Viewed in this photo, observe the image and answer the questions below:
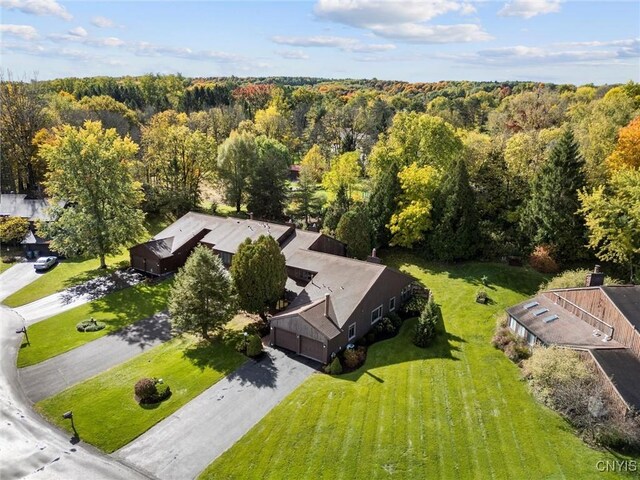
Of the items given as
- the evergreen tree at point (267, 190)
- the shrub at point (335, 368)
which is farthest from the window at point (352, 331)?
the evergreen tree at point (267, 190)

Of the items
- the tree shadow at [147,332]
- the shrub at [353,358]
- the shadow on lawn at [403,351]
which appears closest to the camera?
the shadow on lawn at [403,351]

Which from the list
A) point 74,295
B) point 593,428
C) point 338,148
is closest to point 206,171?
point 74,295

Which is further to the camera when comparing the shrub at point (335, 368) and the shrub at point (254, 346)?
the shrub at point (254, 346)

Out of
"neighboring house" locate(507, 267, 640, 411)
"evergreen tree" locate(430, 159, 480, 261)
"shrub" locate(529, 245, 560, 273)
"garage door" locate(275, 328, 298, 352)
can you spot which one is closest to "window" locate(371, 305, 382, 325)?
"garage door" locate(275, 328, 298, 352)

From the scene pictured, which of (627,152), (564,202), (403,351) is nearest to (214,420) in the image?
(403,351)

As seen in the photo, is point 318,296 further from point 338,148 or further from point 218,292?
point 338,148

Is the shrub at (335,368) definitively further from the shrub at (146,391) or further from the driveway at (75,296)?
the driveway at (75,296)
